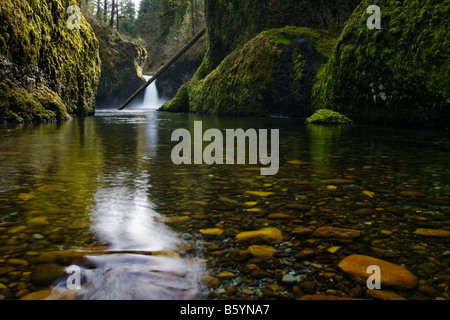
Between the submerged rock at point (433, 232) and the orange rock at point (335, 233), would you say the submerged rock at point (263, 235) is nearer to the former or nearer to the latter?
the orange rock at point (335, 233)

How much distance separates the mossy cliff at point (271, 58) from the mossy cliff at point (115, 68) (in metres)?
17.0

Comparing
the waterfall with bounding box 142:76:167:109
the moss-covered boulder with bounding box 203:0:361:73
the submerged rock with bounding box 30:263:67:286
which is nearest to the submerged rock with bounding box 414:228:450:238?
the submerged rock with bounding box 30:263:67:286

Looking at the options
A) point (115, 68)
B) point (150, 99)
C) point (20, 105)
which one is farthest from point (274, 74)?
point (115, 68)

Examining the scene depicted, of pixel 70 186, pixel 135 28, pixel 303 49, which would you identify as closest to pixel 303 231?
pixel 70 186

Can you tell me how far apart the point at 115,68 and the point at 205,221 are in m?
36.3

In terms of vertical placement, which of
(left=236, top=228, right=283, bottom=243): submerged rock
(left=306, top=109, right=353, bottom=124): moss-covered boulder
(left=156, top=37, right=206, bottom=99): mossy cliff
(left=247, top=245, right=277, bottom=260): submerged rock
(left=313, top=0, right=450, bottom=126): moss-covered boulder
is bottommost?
(left=247, top=245, right=277, bottom=260): submerged rock

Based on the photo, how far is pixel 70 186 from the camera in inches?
109

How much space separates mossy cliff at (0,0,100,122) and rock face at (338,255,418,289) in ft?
37.4

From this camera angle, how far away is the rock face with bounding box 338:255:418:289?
1300 millimetres

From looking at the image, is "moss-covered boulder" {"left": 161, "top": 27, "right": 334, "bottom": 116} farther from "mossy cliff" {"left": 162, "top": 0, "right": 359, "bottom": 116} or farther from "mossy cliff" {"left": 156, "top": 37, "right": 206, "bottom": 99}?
"mossy cliff" {"left": 156, "top": 37, "right": 206, "bottom": 99}

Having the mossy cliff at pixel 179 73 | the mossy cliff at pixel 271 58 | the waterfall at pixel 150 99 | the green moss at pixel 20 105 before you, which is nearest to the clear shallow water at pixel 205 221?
the green moss at pixel 20 105

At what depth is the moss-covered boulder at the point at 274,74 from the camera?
45.3 ft

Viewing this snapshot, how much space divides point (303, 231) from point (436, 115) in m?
7.62
